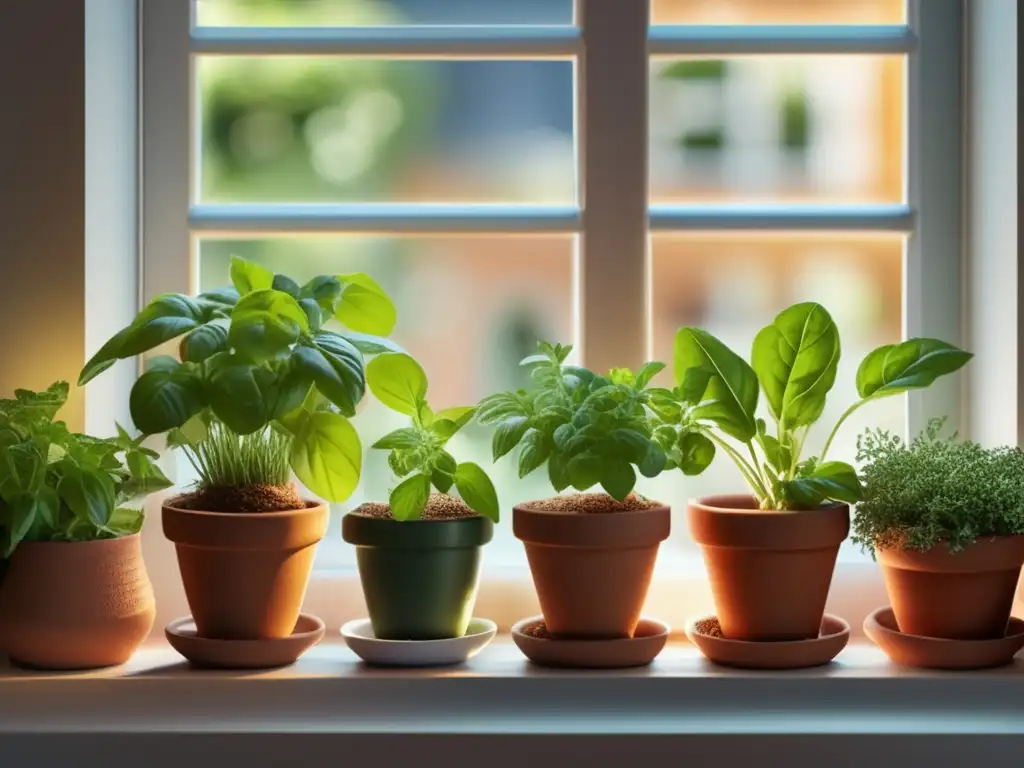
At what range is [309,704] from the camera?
3.95ft

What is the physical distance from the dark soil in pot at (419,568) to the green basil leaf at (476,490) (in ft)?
0.11

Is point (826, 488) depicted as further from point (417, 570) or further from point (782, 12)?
point (782, 12)

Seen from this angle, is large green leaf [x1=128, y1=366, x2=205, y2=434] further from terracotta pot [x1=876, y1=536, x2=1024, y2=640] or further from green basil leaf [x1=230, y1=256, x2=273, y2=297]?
terracotta pot [x1=876, y1=536, x2=1024, y2=640]

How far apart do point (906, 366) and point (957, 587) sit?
0.27m

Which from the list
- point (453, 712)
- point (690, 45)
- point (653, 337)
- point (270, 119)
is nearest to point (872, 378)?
point (653, 337)

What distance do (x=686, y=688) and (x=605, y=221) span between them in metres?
0.65

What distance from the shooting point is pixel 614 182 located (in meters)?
1.47

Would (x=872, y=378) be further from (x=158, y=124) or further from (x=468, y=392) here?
(x=158, y=124)

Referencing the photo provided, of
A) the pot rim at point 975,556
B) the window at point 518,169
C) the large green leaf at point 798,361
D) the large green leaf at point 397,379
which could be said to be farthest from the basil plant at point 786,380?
the large green leaf at point 397,379

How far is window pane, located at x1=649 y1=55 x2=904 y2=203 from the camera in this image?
4.96ft

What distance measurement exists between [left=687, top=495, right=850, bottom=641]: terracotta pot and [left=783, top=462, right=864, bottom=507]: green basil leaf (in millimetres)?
19

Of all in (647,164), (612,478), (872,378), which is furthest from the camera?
(647,164)

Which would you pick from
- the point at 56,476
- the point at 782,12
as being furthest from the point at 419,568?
→ the point at 782,12

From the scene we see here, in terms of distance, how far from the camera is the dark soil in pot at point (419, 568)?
1.24m
